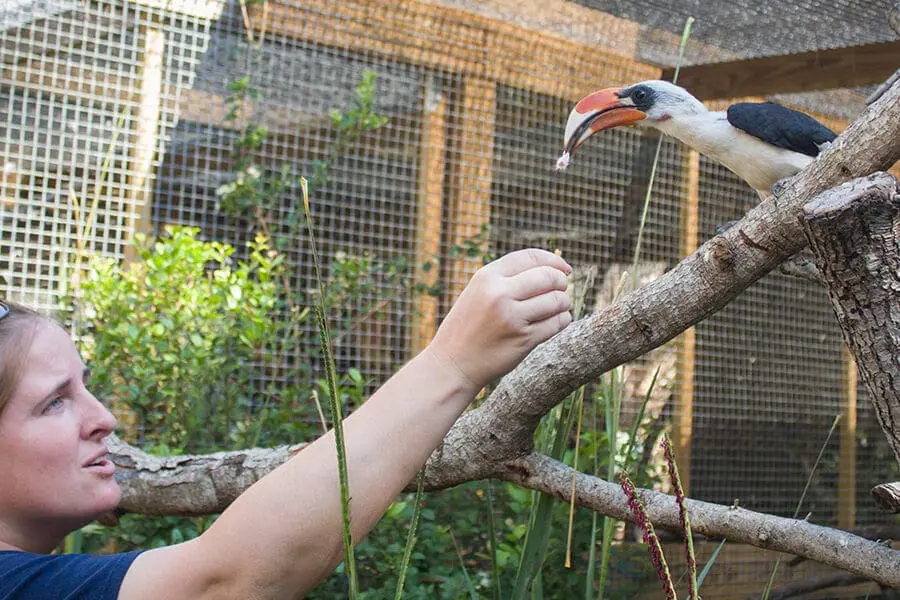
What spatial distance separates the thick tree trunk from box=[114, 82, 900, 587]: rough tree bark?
10cm

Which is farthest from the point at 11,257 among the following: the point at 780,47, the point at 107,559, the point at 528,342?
the point at 780,47

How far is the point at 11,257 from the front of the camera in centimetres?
233

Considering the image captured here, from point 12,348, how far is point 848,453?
3171mm

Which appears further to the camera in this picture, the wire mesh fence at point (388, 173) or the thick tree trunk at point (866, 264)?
the wire mesh fence at point (388, 173)

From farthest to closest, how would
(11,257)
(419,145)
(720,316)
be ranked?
(720,316), (419,145), (11,257)

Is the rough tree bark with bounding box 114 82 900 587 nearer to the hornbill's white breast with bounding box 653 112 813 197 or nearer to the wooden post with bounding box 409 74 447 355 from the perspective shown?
the hornbill's white breast with bounding box 653 112 813 197

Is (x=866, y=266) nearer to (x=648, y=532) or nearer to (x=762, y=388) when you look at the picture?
(x=648, y=532)

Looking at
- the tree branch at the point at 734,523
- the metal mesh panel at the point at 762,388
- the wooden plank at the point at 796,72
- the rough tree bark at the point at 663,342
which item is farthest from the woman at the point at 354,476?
the metal mesh panel at the point at 762,388

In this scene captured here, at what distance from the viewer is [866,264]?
0.73 metres

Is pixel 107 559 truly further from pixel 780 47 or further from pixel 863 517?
pixel 863 517

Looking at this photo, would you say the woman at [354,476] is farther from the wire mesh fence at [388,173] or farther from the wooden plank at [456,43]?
the wooden plank at [456,43]

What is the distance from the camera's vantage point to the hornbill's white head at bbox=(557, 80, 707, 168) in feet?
4.68

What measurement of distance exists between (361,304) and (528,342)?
7.36ft

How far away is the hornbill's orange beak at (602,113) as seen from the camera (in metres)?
1.40
